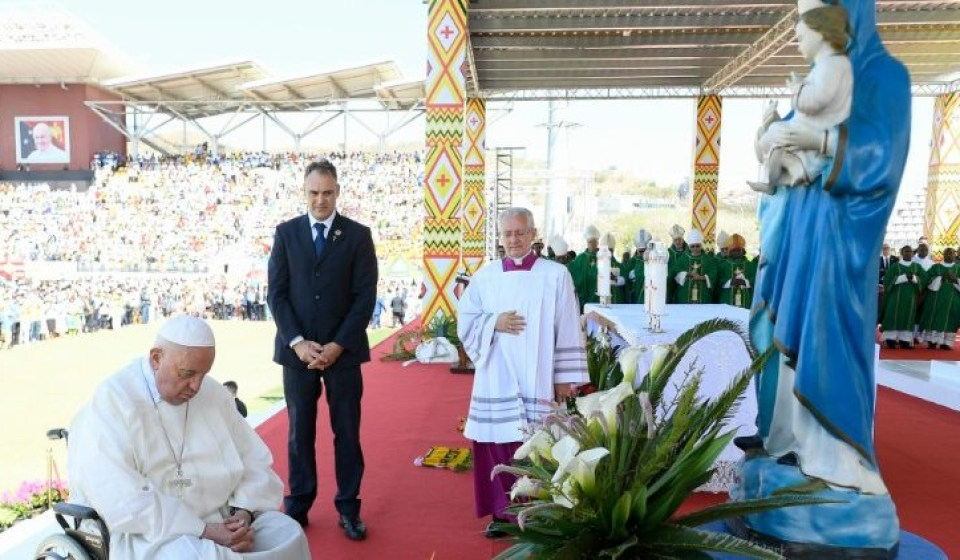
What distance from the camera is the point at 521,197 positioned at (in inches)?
1436

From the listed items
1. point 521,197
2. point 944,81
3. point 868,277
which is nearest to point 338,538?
point 868,277

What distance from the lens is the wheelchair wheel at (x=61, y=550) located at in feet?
7.75

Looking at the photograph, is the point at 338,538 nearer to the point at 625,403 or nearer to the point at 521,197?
the point at 625,403

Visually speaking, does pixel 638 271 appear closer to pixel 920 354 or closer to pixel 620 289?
pixel 620 289

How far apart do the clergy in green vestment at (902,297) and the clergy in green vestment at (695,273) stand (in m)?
3.05

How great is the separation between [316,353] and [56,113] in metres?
30.3

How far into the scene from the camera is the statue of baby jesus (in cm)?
235

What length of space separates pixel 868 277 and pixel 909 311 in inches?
377

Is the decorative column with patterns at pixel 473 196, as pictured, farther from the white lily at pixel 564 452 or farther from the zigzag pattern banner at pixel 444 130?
the white lily at pixel 564 452

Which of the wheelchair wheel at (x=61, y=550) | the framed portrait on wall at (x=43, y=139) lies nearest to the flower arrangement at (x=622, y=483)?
the wheelchair wheel at (x=61, y=550)

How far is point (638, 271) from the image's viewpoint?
1035cm

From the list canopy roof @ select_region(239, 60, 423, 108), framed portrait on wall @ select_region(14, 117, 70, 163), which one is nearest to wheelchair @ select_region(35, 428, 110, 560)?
canopy roof @ select_region(239, 60, 423, 108)

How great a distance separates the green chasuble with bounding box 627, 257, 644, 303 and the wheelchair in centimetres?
850

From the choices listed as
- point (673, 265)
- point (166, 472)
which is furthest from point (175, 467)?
point (673, 265)
